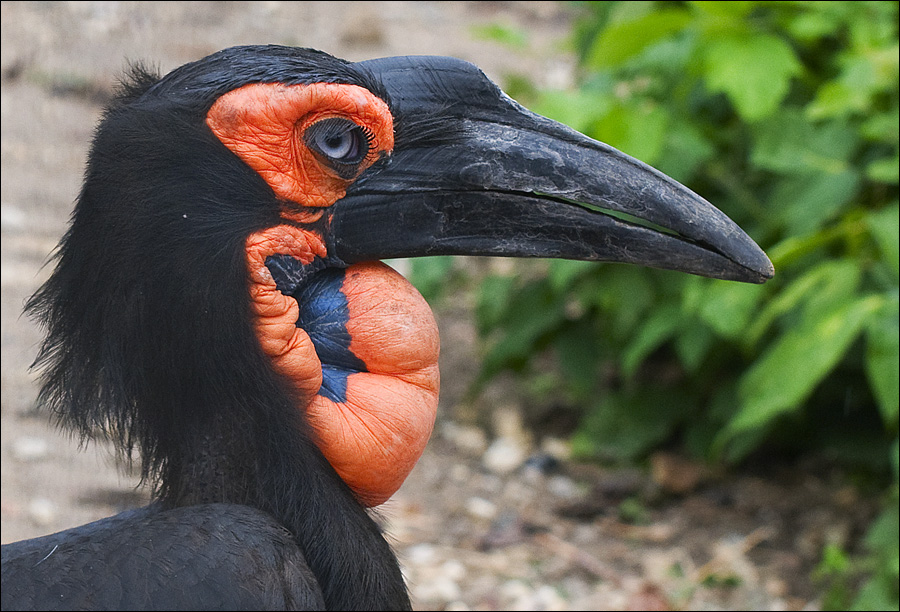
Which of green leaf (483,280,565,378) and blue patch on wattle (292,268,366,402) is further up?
blue patch on wattle (292,268,366,402)

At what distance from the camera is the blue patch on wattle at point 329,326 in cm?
231

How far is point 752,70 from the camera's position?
363 cm

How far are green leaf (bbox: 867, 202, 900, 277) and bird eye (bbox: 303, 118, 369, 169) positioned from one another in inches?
67.9

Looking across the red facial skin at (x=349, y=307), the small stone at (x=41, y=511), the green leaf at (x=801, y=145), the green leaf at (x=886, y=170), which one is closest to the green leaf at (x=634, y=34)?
the green leaf at (x=801, y=145)

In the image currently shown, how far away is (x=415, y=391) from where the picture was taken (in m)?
2.34

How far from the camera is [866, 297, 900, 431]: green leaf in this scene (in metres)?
2.92

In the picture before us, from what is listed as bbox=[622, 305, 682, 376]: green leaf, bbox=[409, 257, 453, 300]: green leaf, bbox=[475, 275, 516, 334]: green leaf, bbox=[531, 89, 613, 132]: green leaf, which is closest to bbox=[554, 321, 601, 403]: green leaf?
bbox=[475, 275, 516, 334]: green leaf

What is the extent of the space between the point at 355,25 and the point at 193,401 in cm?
620

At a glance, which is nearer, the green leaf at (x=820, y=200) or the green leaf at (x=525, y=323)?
the green leaf at (x=820, y=200)

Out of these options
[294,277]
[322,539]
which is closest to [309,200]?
[294,277]

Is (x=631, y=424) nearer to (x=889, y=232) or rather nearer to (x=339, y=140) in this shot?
(x=889, y=232)

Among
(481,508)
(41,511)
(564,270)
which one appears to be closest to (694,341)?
(564,270)

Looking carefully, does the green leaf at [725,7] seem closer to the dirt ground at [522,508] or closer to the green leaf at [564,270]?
the green leaf at [564,270]

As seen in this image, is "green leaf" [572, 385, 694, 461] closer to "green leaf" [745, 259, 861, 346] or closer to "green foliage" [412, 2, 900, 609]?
"green foliage" [412, 2, 900, 609]
